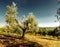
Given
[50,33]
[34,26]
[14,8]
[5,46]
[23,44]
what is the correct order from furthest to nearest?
[50,33] < [34,26] < [14,8] < [23,44] < [5,46]

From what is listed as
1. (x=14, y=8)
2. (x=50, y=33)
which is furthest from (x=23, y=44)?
(x=50, y=33)

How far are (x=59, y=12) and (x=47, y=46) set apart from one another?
1212cm

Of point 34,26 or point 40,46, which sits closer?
point 40,46

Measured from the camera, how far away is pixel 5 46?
2978 cm

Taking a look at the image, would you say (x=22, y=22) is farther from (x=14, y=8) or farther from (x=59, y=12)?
(x=59, y=12)

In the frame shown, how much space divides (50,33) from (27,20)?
4955cm

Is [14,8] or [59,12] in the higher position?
[14,8]

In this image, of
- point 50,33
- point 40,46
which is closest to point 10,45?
point 40,46

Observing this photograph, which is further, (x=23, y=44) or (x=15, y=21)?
(x=15, y=21)

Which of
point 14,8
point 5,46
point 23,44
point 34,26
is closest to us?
point 5,46

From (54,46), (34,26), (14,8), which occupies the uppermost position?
(14,8)

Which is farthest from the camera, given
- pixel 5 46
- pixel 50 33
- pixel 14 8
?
pixel 50 33

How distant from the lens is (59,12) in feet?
75.5

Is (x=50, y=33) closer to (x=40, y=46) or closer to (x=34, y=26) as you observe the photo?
(x=34, y=26)
